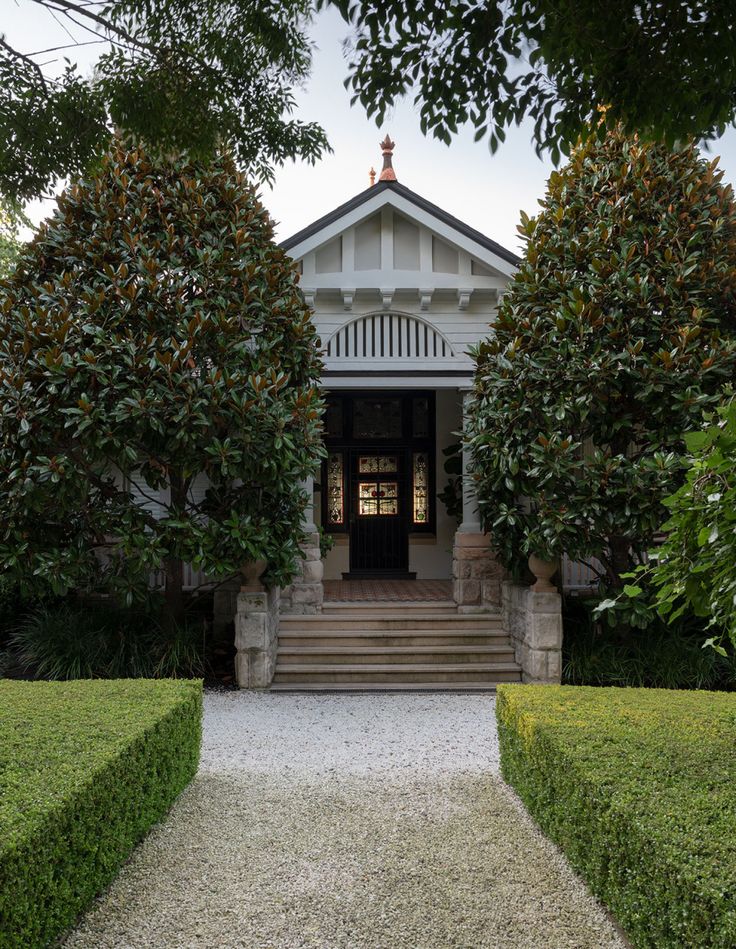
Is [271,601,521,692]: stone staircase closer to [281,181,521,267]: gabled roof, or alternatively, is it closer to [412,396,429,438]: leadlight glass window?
[412,396,429,438]: leadlight glass window

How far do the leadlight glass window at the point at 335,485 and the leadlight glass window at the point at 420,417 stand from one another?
57.5 inches

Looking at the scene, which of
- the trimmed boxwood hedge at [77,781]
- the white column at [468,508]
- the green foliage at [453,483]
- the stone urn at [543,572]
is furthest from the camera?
the green foliage at [453,483]

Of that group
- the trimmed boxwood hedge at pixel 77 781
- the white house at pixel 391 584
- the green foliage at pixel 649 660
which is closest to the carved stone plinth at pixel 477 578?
the white house at pixel 391 584

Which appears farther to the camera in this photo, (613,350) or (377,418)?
(377,418)

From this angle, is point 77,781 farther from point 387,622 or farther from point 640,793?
point 387,622

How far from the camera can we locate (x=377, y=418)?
13328 millimetres

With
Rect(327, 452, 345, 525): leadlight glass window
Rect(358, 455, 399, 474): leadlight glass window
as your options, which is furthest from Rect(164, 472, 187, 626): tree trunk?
Rect(358, 455, 399, 474): leadlight glass window

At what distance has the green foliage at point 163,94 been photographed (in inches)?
A: 145

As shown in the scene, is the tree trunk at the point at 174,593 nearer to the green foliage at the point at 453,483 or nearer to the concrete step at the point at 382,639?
the concrete step at the point at 382,639

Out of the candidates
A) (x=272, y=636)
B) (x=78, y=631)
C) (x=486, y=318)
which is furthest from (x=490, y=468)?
(x=78, y=631)

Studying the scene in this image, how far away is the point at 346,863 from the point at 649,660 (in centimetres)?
528

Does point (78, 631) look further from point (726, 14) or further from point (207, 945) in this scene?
point (726, 14)

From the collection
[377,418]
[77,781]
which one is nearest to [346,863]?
Answer: [77,781]

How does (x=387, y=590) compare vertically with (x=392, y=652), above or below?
above
